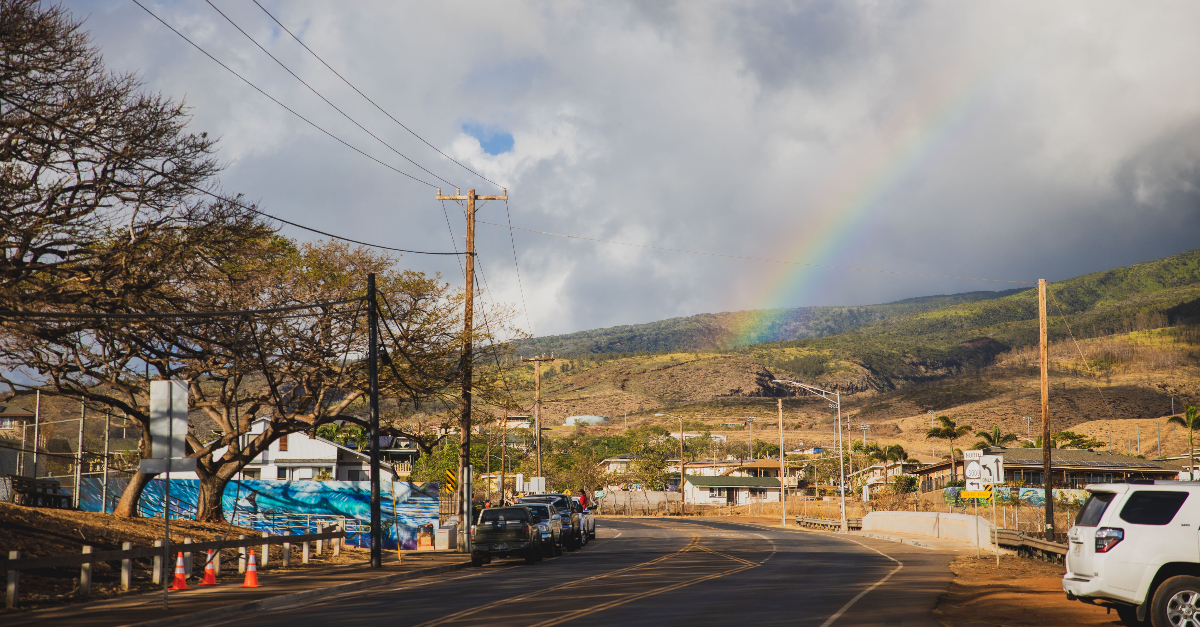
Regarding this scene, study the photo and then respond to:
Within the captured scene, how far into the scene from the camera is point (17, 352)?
2464 centimetres

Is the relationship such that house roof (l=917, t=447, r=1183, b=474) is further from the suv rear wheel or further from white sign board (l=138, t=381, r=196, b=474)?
white sign board (l=138, t=381, r=196, b=474)

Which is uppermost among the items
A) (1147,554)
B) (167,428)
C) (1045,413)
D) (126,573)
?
(1045,413)

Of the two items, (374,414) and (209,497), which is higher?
(374,414)

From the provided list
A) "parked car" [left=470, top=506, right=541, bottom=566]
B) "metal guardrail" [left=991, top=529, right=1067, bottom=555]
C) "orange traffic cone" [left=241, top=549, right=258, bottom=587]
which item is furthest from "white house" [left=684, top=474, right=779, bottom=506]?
"orange traffic cone" [left=241, top=549, right=258, bottom=587]

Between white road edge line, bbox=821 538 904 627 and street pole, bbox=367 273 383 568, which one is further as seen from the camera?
street pole, bbox=367 273 383 568

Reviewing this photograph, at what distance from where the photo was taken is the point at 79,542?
853 inches

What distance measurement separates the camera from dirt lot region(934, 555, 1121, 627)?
15.0m

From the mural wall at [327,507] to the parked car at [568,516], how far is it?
514 cm

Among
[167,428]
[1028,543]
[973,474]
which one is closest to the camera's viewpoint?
[167,428]

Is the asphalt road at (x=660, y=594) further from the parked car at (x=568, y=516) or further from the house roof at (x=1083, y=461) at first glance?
the house roof at (x=1083, y=461)

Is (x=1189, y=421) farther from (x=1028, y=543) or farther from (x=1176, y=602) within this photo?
(x=1176, y=602)

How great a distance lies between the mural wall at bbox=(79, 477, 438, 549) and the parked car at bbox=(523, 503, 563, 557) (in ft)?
12.4

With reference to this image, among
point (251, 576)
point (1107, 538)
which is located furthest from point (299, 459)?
point (1107, 538)

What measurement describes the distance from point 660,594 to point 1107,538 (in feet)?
28.0
